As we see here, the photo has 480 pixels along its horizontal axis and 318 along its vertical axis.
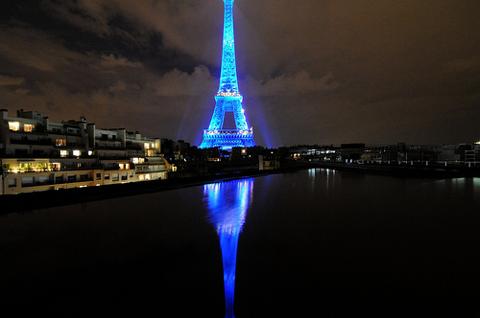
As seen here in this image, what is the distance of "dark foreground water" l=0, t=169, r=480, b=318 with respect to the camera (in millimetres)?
4770

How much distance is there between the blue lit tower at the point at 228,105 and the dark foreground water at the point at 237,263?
32.5 meters

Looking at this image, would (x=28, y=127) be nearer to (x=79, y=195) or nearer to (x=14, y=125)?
(x=14, y=125)

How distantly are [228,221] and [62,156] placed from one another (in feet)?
35.3

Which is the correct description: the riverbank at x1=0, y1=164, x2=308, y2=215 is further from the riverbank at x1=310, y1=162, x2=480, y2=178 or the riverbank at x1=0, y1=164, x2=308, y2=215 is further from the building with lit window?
the riverbank at x1=310, y1=162, x2=480, y2=178

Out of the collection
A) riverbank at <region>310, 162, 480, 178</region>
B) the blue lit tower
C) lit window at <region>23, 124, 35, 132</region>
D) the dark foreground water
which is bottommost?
the dark foreground water

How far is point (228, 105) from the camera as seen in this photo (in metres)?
47.6

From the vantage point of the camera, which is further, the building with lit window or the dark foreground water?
the building with lit window

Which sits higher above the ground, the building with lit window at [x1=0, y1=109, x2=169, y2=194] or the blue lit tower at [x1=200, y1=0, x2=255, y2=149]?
the blue lit tower at [x1=200, y1=0, x2=255, y2=149]

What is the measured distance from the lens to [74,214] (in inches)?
451

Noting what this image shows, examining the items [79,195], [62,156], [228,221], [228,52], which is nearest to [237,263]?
[228,221]

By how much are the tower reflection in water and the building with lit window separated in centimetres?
591

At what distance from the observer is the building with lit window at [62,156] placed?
13812 millimetres

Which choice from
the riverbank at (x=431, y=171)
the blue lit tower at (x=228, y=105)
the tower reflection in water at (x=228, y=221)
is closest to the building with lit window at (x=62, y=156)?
the tower reflection in water at (x=228, y=221)

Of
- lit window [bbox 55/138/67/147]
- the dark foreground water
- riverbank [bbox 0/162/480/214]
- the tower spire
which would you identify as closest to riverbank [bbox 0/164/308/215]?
riverbank [bbox 0/162/480/214]
